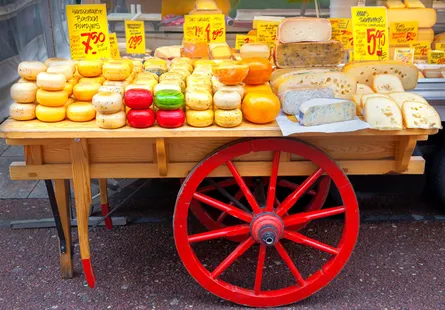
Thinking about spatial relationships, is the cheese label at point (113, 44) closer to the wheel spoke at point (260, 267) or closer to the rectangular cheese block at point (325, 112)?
the rectangular cheese block at point (325, 112)

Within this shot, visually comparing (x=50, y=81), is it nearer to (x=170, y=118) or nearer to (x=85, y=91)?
(x=85, y=91)

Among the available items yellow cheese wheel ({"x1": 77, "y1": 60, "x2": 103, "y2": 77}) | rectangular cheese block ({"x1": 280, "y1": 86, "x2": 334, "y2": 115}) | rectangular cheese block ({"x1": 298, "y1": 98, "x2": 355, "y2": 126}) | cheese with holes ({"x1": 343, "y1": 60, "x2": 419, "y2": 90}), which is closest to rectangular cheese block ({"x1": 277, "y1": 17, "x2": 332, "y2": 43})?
cheese with holes ({"x1": 343, "y1": 60, "x2": 419, "y2": 90})

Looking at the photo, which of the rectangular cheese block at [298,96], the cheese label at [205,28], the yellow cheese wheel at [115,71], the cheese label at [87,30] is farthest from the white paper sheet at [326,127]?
the cheese label at [205,28]

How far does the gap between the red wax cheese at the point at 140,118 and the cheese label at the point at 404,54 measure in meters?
1.81

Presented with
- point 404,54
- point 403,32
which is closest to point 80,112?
point 404,54

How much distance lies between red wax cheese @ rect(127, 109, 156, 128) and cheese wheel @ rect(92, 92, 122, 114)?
0.07 metres

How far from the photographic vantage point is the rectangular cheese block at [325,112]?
222cm

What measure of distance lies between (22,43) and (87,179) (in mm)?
3470

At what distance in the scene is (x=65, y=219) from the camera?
2748 mm

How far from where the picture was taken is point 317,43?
2730 millimetres

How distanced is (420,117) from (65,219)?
182 centimetres


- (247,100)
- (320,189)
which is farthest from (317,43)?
(320,189)

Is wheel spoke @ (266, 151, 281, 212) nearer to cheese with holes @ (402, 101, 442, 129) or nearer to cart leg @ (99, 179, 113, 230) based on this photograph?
cheese with holes @ (402, 101, 442, 129)

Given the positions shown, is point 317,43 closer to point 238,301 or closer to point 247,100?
point 247,100
